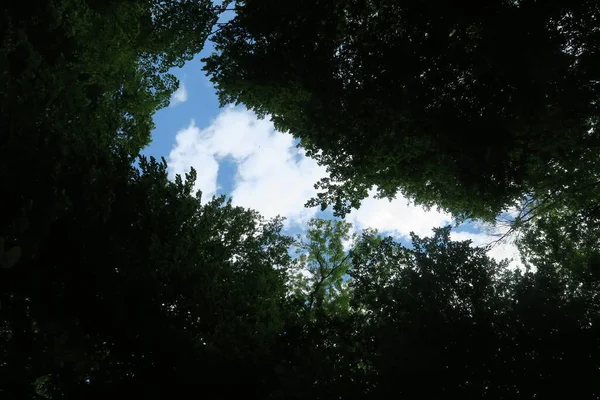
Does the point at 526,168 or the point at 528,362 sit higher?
the point at 526,168

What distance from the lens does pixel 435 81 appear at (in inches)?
335

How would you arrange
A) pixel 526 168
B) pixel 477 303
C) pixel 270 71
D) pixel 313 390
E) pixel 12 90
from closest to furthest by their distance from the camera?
pixel 12 90, pixel 313 390, pixel 477 303, pixel 270 71, pixel 526 168

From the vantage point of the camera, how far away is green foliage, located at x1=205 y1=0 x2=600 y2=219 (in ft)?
23.1

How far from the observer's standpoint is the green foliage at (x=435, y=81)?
7.05 m

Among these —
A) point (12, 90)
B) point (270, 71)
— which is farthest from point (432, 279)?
point (12, 90)

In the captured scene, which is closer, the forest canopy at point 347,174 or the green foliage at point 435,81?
the forest canopy at point 347,174

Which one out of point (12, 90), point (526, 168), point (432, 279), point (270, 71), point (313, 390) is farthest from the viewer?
point (526, 168)

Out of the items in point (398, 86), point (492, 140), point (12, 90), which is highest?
point (398, 86)

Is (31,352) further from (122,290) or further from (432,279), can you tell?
(432,279)

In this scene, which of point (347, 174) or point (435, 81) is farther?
point (347, 174)

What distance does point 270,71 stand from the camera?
8.99m

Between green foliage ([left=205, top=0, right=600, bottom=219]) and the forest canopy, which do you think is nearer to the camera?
the forest canopy

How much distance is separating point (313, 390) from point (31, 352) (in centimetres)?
491

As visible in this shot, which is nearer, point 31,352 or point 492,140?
point 31,352
